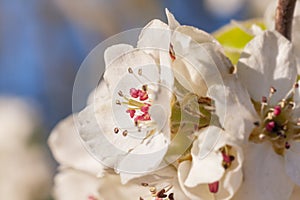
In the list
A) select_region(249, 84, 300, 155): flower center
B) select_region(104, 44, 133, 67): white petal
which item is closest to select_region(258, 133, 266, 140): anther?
select_region(249, 84, 300, 155): flower center

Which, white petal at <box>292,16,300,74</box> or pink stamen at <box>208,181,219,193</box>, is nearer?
pink stamen at <box>208,181,219,193</box>

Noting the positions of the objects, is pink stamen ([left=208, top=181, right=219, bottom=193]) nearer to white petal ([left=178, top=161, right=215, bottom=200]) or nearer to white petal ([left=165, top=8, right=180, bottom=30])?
white petal ([left=178, top=161, right=215, bottom=200])

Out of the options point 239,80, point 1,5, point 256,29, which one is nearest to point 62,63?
point 1,5

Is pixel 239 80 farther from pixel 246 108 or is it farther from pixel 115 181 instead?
pixel 115 181

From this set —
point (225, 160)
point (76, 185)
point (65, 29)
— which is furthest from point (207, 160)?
point (65, 29)

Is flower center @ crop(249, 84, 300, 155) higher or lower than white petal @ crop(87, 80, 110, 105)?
lower

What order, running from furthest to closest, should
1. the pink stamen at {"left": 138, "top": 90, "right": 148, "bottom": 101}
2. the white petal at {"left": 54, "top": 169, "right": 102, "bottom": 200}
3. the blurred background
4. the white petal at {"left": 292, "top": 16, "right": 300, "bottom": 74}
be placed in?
the blurred background, the white petal at {"left": 54, "top": 169, "right": 102, "bottom": 200}, the white petal at {"left": 292, "top": 16, "right": 300, "bottom": 74}, the pink stamen at {"left": 138, "top": 90, "right": 148, "bottom": 101}
